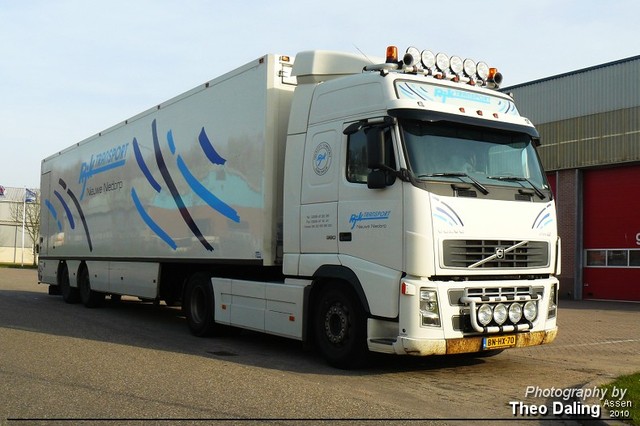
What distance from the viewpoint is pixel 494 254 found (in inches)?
309

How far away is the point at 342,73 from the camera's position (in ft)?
30.8

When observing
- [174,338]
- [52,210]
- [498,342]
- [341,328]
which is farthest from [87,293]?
[498,342]

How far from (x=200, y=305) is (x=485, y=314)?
5355mm

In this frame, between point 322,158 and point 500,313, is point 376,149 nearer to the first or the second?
point 322,158

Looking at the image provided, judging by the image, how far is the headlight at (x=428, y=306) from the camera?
7.41m

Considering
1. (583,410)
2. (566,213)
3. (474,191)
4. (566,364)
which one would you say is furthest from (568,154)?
(583,410)

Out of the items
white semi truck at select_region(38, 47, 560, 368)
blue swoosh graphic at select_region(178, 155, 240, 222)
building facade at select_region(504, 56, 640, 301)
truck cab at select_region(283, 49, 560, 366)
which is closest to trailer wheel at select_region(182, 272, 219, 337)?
white semi truck at select_region(38, 47, 560, 368)

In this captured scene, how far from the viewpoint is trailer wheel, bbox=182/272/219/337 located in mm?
11031

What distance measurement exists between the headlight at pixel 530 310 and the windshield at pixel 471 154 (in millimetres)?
1419

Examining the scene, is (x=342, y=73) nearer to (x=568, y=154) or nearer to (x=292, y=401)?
(x=292, y=401)

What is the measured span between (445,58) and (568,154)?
1790cm

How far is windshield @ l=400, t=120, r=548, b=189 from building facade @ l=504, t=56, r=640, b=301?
1629 centimetres

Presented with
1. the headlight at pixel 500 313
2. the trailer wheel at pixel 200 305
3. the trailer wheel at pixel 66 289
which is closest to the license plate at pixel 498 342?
the headlight at pixel 500 313

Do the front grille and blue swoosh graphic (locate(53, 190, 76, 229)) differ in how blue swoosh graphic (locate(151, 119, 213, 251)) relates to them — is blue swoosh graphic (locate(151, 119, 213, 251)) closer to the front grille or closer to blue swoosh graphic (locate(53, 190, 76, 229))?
the front grille
